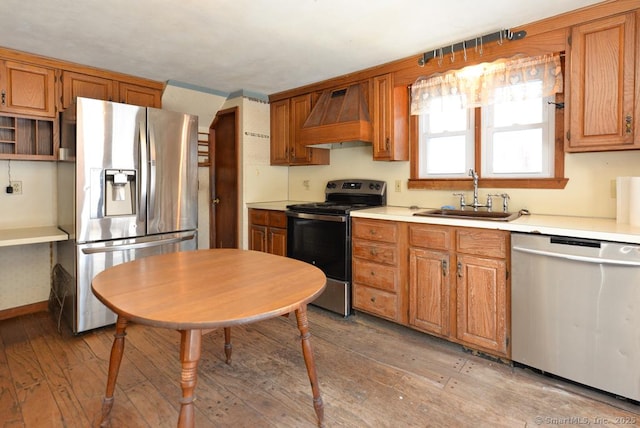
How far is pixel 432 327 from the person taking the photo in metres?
2.49

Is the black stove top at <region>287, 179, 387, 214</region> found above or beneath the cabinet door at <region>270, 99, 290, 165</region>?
beneath

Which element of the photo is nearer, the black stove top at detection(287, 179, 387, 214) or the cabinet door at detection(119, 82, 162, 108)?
the black stove top at detection(287, 179, 387, 214)

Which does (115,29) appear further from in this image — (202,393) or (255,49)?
(202,393)

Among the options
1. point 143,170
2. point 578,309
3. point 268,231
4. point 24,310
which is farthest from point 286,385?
point 24,310

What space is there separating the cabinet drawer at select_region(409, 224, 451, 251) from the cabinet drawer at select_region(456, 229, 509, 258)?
82 mm

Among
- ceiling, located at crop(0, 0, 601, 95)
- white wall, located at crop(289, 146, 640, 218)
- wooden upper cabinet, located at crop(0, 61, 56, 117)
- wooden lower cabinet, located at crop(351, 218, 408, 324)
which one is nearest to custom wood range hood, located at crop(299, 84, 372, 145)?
ceiling, located at crop(0, 0, 601, 95)

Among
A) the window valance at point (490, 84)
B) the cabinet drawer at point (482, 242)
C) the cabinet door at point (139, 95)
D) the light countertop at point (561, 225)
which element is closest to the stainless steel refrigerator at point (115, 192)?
the cabinet door at point (139, 95)

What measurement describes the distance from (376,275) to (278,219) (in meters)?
1.27

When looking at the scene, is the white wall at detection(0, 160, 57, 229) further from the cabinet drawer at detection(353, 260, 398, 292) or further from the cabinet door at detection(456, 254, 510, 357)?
the cabinet door at detection(456, 254, 510, 357)

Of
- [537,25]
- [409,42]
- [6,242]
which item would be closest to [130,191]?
[6,242]

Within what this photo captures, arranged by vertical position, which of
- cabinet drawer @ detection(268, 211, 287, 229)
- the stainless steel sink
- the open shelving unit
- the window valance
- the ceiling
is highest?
the ceiling

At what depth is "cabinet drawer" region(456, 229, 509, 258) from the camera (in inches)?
84.6

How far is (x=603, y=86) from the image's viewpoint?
2078 mm

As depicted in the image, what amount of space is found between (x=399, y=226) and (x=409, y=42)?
1394mm
